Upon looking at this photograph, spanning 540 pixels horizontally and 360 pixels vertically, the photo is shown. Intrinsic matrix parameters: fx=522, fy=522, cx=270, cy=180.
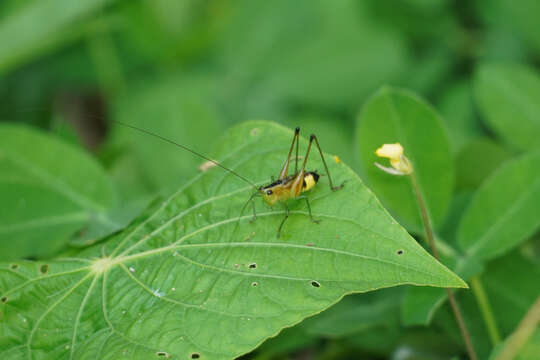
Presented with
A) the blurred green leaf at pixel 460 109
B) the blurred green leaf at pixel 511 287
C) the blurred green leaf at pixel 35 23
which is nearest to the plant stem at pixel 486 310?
the blurred green leaf at pixel 511 287

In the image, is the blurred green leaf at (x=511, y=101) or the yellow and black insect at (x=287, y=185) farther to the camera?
the blurred green leaf at (x=511, y=101)

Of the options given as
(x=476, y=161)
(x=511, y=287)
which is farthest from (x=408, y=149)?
(x=511, y=287)

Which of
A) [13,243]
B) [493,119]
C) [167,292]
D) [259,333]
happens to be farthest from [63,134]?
[493,119]

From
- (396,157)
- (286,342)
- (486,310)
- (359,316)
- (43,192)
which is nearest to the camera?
(396,157)

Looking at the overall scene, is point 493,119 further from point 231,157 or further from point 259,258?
point 259,258

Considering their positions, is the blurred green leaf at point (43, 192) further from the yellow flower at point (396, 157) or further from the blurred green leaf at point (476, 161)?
the blurred green leaf at point (476, 161)

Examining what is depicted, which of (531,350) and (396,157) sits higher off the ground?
(396,157)

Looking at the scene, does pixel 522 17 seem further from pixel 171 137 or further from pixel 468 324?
pixel 171 137

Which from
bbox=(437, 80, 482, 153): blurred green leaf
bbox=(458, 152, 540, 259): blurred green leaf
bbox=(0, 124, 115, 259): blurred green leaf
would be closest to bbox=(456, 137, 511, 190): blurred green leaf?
bbox=(458, 152, 540, 259): blurred green leaf
